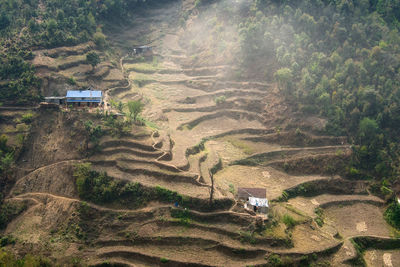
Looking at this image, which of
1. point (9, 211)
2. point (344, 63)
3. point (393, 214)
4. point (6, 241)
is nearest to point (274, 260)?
point (393, 214)

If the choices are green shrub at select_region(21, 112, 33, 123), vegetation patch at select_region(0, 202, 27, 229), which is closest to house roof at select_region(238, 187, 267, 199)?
vegetation patch at select_region(0, 202, 27, 229)

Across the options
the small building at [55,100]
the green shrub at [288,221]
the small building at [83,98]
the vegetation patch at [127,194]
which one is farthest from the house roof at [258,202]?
the small building at [55,100]

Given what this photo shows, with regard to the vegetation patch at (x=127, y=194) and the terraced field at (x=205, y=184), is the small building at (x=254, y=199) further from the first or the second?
the vegetation patch at (x=127, y=194)

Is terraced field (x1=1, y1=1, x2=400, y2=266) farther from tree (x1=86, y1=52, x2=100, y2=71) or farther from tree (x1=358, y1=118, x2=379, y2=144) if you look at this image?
tree (x1=358, y1=118, x2=379, y2=144)

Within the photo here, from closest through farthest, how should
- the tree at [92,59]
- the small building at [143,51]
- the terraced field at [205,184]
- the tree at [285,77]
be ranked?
the terraced field at [205,184], the tree at [285,77], the tree at [92,59], the small building at [143,51]

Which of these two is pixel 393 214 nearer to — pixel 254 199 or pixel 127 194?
pixel 254 199

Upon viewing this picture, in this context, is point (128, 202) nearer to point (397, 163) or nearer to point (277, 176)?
point (277, 176)
